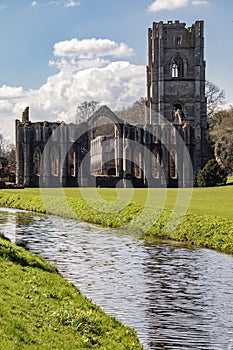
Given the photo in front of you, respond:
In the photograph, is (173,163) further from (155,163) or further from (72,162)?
(72,162)

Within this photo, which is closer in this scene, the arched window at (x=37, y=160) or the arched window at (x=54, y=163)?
the arched window at (x=37, y=160)

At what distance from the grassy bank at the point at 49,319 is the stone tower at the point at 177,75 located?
7293 cm

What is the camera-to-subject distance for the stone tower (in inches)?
3438

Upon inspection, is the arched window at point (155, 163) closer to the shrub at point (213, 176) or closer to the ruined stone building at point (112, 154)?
the ruined stone building at point (112, 154)

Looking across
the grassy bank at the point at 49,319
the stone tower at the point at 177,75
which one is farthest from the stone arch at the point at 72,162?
the grassy bank at the point at 49,319

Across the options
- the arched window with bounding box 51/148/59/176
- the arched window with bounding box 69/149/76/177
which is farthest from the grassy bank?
the arched window with bounding box 69/149/76/177

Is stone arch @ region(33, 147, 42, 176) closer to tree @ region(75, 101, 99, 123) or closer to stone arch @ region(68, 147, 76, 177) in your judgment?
stone arch @ region(68, 147, 76, 177)

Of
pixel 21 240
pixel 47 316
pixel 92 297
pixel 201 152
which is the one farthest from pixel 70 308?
pixel 201 152

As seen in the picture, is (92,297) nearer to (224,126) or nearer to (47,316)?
(47,316)

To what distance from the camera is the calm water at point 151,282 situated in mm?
13148

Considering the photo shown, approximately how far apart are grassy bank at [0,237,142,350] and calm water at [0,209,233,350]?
0.82 meters

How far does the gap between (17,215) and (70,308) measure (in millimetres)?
30998

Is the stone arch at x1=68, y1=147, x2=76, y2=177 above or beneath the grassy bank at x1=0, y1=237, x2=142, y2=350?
above

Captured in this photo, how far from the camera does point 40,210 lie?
1865 inches
